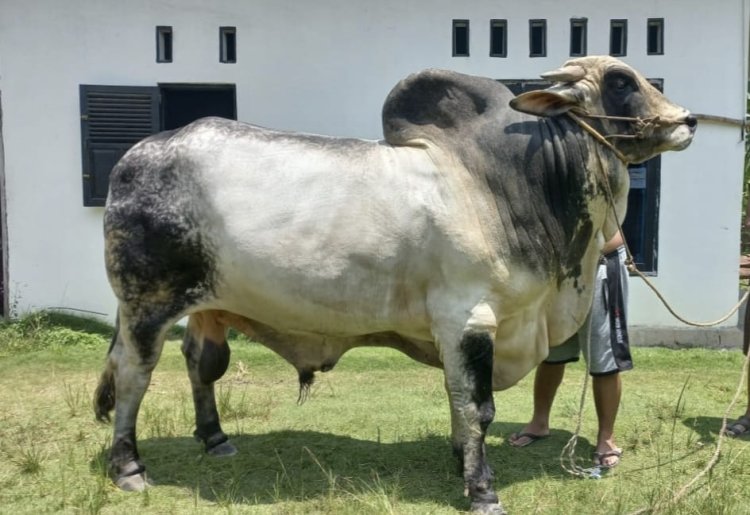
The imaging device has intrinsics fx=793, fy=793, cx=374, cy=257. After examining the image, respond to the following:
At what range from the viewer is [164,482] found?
13.3ft

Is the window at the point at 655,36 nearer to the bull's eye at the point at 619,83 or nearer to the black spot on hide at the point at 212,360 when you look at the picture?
the bull's eye at the point at 619,83

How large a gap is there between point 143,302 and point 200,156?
0.75m

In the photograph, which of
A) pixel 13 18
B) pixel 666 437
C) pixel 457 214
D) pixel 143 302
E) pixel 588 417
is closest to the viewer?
pixel 457 214

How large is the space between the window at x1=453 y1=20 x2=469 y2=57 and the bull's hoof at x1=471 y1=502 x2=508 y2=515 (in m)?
5.45

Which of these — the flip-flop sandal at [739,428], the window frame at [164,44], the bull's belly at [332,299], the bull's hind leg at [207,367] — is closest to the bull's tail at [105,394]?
the bull's hind leg at [207,367]

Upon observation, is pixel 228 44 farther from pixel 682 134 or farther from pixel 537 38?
pixel 682 134

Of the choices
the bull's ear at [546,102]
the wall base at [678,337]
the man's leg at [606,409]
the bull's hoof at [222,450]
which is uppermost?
the bull's ear at [546,102]

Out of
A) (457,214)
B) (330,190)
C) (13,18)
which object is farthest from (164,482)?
(13,18)

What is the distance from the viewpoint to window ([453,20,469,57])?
8.02 metres

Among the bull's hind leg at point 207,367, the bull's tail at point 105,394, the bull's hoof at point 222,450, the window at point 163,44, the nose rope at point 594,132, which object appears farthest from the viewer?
the window at point 163,44

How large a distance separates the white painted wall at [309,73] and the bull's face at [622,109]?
435 centimetres

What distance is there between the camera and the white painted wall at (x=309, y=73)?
788cm

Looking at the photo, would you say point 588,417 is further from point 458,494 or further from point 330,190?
point 330,190

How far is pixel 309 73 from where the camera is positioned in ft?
26.3
